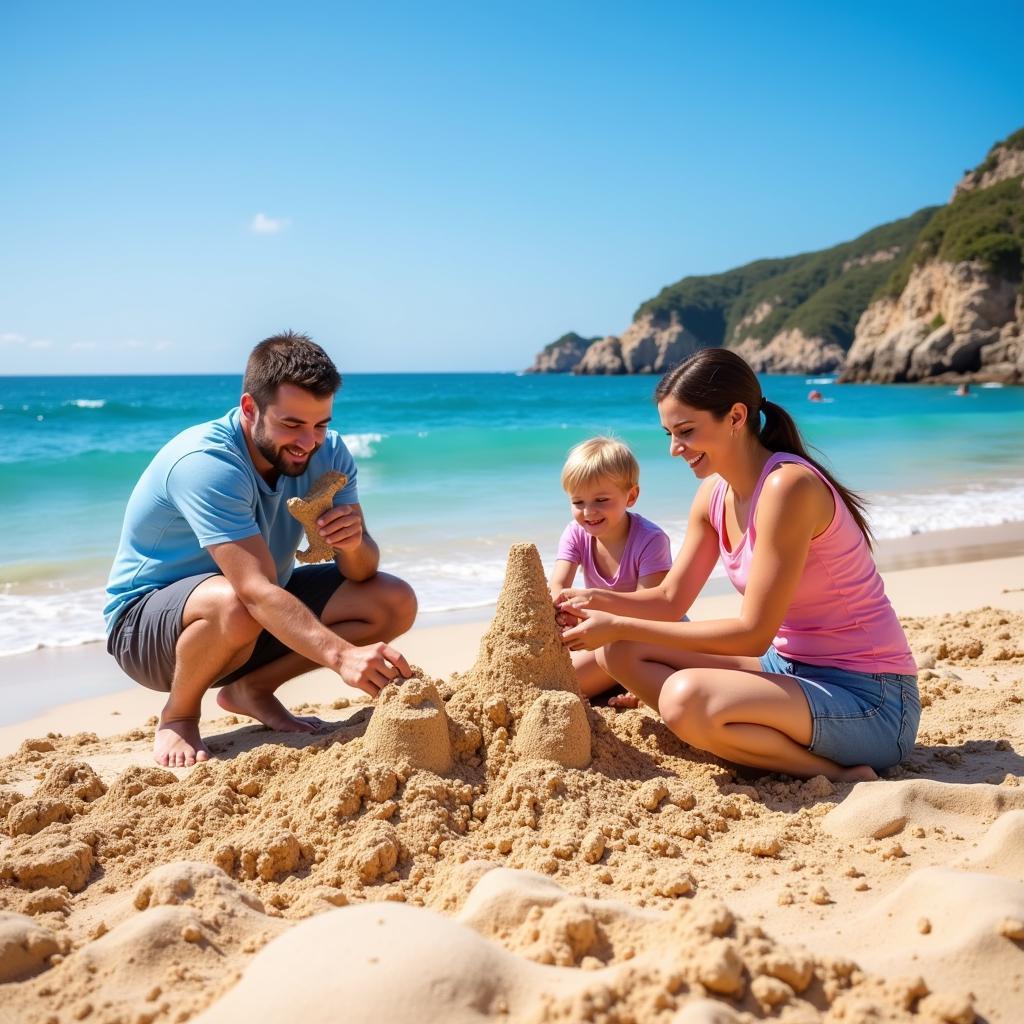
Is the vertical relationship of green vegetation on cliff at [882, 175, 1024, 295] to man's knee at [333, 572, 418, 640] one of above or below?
above

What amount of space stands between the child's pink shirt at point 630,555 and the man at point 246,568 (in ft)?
2.40

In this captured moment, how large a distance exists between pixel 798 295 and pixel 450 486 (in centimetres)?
7914

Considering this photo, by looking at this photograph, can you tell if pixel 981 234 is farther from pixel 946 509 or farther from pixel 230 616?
pixel 230 616

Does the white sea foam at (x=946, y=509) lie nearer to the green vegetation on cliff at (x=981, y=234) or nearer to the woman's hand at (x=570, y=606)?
the woman's hand at (x=570, y=606)

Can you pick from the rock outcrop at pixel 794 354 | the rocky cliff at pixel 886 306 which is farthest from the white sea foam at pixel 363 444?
the rock outcrop at pixel 794 354

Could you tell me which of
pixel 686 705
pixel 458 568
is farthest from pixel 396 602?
pixel 458 568

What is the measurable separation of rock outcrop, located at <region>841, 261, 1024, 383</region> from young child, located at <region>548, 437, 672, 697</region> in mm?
40788

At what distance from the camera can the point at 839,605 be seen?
9.15 ft

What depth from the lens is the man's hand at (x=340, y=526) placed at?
327cm

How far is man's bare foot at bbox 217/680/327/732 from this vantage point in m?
3.42

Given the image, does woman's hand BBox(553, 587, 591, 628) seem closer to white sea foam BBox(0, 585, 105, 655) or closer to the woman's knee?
the woman's knee

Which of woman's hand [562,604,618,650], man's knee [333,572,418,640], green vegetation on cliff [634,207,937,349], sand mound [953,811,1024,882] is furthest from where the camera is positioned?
green vegetation on cliff [634,207,937,349]

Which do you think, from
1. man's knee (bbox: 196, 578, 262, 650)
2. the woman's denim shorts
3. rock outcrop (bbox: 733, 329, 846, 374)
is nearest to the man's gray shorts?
man's knee (bbox: 196, 578, 262, 650)

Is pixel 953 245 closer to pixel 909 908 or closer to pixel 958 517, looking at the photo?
pixel 958 517
